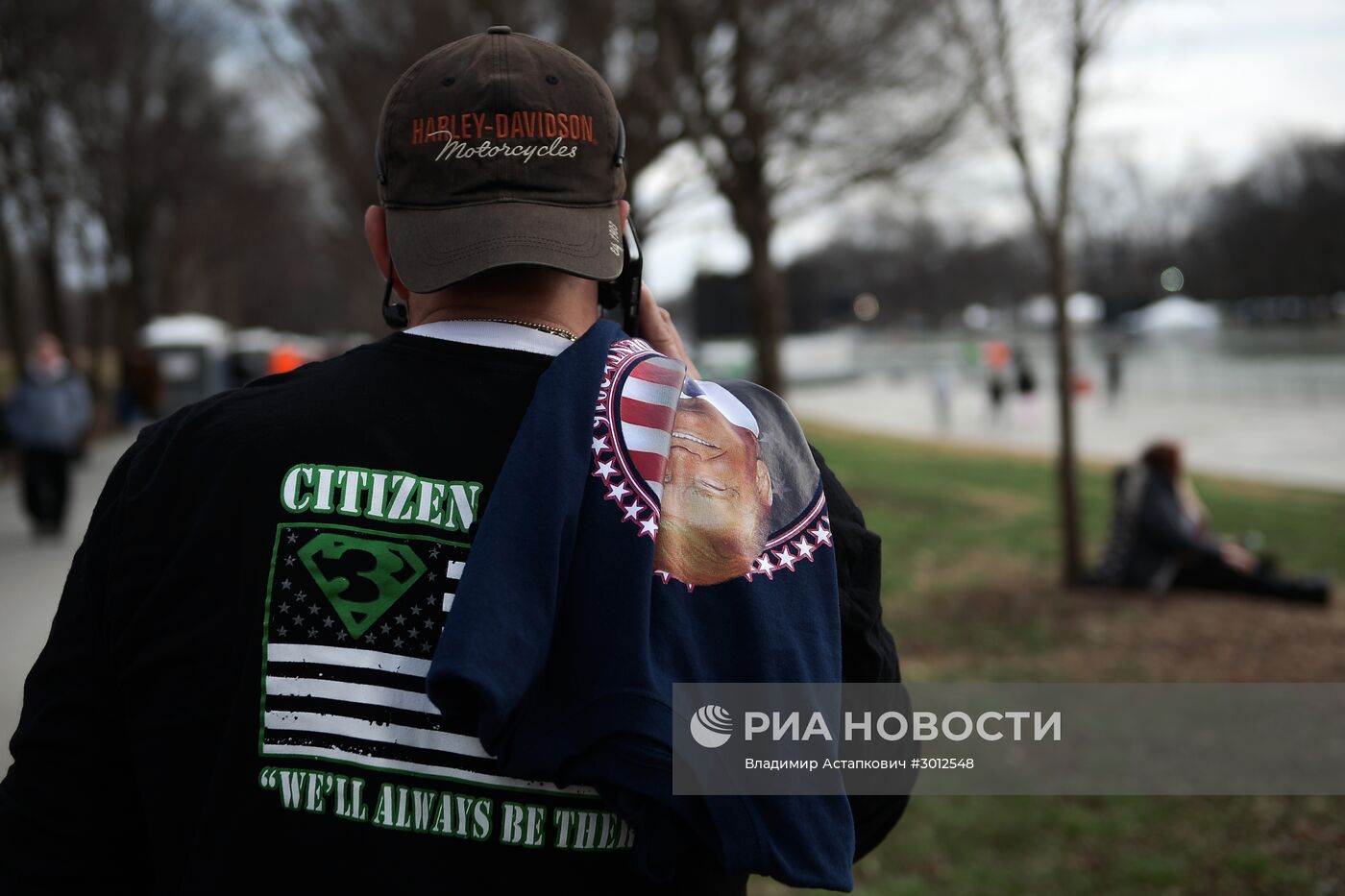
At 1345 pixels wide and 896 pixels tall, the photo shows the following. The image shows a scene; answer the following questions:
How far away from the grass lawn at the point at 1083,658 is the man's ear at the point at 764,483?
3096 mm

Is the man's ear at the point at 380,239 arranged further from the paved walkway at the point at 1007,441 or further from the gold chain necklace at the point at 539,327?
the paved walkway at the point at 1007,441

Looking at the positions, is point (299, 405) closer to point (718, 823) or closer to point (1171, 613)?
point (718, 823)

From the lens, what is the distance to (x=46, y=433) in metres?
11.0

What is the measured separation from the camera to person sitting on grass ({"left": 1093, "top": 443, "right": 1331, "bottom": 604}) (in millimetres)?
7980

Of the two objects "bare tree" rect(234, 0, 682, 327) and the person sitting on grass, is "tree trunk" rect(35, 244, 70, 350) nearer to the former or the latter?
"bare tree" rect(234, 0, 682, 327)

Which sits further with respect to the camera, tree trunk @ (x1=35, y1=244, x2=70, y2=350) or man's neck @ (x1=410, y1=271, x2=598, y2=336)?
tree trunk @ (x1=35, y1=244, x2=70, y2=350)

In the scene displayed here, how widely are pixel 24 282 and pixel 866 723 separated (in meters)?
66.6

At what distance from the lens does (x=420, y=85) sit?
150cm

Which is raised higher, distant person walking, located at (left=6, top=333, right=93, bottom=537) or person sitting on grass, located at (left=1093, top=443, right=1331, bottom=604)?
distant person walking, located at (left=6, top=333, right=93, bottom=537)

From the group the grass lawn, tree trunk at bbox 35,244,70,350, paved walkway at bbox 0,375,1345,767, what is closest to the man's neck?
the grass lawn

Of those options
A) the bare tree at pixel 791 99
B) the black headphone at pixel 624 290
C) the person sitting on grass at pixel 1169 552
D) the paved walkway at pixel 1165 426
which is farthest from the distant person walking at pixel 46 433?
the paved walkway at pixel 1165 426

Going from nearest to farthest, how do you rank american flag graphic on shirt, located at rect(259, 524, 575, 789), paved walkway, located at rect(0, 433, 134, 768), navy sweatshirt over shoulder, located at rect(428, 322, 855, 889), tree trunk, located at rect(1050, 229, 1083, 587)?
navy sweatshirt over shoulder, located at rect(428, 322, 855, 889)
american flag graphic on shirt, located at rect(259, 524, 575, 789)
paved walkway, located at rect(0, 433, 134, 768)
tree trunk, located at rect(1050, 229, 1083, 587)

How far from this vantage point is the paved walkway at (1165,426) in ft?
64.2

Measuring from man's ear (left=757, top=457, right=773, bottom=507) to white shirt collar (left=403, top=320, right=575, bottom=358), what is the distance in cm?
30
